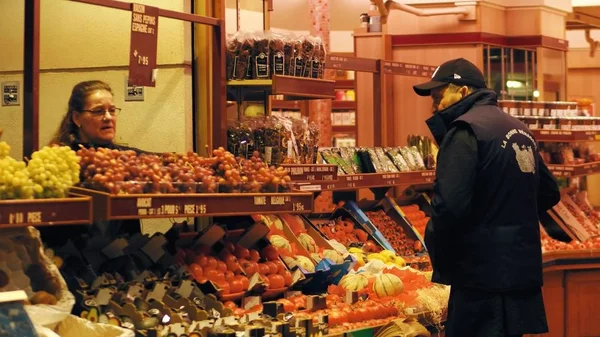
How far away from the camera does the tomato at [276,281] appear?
15.1ft

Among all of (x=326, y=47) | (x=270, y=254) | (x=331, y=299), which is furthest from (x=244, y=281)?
(x=326, y=47)

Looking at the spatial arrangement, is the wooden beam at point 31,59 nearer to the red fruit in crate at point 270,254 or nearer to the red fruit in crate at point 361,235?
the red fruit in crate at point 270,254

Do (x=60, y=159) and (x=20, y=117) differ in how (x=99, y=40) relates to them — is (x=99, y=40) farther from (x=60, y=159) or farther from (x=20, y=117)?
(x=60, y=159)

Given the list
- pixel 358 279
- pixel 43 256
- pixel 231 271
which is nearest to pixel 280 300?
pixel 231 271

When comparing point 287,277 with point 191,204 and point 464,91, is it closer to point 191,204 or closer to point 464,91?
point 191,204

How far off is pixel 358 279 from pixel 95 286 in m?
1.69

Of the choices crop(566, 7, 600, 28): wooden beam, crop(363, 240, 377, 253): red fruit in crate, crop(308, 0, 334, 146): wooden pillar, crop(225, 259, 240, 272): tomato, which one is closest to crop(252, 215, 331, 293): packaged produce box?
crop(225, 259, 240, 272): tomato

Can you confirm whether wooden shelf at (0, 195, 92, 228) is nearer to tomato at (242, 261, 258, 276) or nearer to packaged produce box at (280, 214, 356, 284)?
tomato at (242, 261, 258, 276)

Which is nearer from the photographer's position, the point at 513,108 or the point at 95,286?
the point at 95,286

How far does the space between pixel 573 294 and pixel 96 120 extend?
4.66 meters

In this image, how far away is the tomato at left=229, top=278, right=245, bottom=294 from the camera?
4.34m

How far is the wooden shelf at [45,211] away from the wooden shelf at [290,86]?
177 cm

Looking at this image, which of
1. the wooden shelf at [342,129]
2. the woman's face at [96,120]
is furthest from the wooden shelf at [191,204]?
the wooden shelf at [342,129]

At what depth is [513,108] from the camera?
884 cm
